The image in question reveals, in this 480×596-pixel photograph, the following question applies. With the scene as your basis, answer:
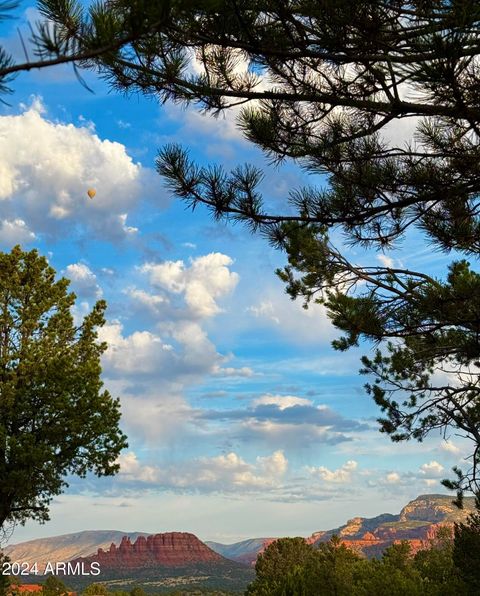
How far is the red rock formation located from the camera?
17912cm

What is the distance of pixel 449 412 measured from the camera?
48.8 feet

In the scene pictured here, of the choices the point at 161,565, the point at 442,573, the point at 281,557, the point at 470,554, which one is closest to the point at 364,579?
the point at 442,573

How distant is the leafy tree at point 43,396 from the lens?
19.5m

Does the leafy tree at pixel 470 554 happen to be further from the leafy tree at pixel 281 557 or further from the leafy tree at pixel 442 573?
the leafy tree at pixel 281 557

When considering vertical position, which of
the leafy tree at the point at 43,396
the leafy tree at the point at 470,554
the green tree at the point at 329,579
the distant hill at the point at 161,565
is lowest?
the distant hill at the point at 161,565

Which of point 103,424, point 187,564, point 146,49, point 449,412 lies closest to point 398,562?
point 103,424

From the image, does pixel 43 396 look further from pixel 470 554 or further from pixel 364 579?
pixel 364 579

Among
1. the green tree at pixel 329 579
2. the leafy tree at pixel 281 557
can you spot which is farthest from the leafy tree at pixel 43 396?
the leafy tree at pixel 281 557

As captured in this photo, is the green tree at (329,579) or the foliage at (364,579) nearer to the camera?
the foliage at (364,579)

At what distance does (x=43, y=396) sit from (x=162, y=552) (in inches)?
7027

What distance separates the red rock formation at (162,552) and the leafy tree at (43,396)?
166 m

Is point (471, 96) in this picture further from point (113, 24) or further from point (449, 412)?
point (449, 412)

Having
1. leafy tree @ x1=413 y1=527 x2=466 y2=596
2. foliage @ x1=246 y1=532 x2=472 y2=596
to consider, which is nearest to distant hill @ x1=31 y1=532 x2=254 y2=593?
leafy tree @ x1=413 y1=527 x2=466 y2=596

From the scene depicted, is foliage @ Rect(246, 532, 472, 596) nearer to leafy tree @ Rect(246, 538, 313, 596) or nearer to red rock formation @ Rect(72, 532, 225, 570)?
leafy tree @ Rect(246, 538, 313, 596)
